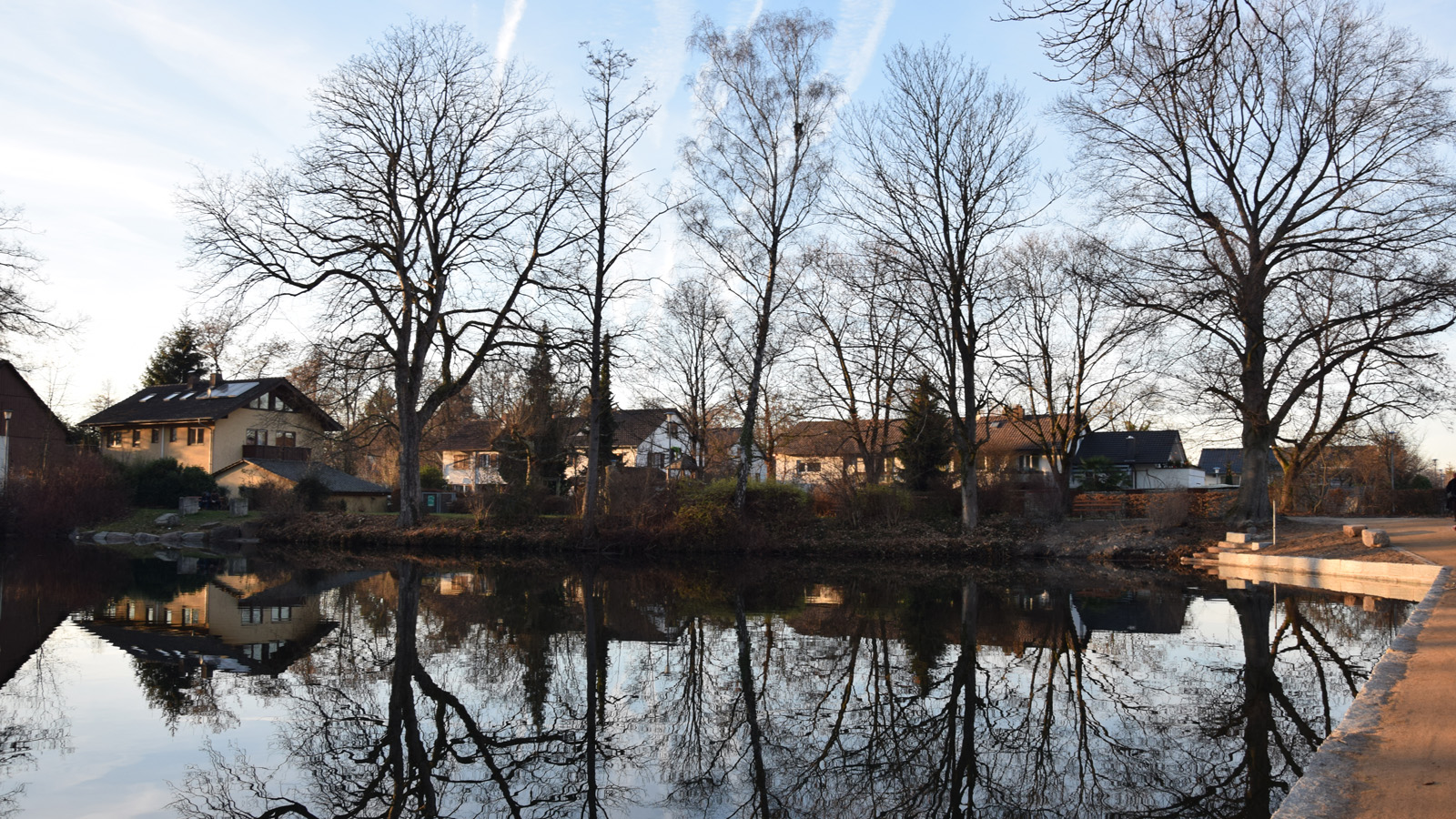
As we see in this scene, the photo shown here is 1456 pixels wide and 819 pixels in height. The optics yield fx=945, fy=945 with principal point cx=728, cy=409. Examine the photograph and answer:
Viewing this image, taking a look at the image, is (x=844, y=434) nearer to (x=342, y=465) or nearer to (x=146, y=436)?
(x=342, y=465)

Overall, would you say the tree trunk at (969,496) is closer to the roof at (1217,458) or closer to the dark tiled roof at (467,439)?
the dark tiled roof at (467,439)

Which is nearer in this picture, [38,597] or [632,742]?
[632,742]

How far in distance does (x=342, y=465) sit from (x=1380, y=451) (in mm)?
55124

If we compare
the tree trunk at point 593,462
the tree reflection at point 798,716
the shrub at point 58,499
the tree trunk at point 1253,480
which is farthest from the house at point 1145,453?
the shrub at point 58,499

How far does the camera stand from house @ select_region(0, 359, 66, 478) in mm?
41375

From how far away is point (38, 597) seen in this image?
1608 cm

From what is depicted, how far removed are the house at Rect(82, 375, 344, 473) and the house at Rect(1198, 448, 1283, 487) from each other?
60379mm

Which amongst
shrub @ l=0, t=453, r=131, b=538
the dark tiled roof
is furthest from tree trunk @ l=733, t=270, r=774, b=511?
the dark tiled roof

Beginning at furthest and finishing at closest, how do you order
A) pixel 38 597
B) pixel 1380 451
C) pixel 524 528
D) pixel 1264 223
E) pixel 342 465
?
pixel 342 465
pixel 1380 451
pixel 524 528
pixel 1264 223
pixel 38 597

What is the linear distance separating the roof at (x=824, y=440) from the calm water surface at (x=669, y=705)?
28917mm

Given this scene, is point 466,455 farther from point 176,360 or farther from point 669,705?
point 669,705

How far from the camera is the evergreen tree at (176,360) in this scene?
200 ft

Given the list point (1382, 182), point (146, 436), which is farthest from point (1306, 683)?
point (146, 436)

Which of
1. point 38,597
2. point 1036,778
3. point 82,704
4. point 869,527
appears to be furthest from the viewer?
point 869,527
